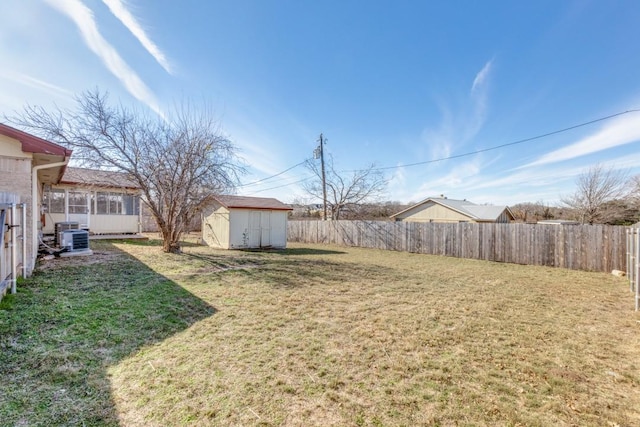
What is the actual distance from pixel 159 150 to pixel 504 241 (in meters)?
13.0

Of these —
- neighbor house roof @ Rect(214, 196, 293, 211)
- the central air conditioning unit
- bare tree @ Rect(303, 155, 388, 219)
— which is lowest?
the central air conditioning unit

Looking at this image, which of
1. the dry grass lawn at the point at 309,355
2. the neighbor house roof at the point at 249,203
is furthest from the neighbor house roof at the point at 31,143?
the neighbor house roof at the point at 249,203

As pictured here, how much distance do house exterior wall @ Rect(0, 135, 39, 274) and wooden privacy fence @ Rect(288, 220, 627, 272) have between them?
41.4 feet

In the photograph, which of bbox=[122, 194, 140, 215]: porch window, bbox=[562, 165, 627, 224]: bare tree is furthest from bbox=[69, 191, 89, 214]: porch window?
bbox=[562, 165, 627, 224]: bare tree

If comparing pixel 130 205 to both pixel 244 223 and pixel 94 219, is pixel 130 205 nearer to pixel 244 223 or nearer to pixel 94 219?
pixel 94 219

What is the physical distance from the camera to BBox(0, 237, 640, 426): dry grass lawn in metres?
1.99

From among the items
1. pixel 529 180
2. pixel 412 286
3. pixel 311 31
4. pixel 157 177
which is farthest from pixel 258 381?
pixel 529 180

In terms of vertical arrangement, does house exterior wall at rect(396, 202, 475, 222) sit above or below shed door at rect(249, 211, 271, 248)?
above

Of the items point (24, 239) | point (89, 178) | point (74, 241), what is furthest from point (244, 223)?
point (24, 239)

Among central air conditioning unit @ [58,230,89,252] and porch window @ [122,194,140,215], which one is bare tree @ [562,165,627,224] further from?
porch window @ [122,194,140,215]

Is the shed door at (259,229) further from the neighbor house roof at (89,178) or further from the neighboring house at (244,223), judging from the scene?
the neighbor house roof at (89,178)

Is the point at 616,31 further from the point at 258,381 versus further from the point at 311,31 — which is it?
A: the point at 258,381

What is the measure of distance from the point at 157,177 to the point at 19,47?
13.9 feet

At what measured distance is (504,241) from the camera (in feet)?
34.4
